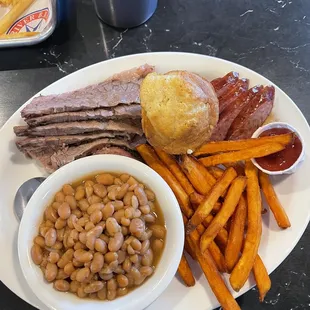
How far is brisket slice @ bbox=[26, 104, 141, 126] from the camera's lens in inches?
84.5

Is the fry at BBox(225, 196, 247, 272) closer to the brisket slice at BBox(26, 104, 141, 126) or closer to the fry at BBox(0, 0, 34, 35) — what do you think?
the brisket slice at BBox(26, 104, 141, 126)

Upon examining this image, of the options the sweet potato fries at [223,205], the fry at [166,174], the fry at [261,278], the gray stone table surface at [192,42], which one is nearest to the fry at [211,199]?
the sweet potato fries at [223,205]

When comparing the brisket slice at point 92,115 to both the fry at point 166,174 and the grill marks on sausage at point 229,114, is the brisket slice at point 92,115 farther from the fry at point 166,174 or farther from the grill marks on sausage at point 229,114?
the grill marks on sausage at point 229,114

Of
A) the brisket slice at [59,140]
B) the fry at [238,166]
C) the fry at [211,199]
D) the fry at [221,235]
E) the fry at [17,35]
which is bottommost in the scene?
the fry at [221,235]

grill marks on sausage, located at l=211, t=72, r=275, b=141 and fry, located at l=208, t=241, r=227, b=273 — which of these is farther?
grill marks on sausage, located at l=211, t=72, r=275, b=141

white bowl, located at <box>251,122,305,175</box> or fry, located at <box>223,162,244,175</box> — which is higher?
white bowl, located at <box>251,122,305,175</box>

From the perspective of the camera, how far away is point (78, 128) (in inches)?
85.3

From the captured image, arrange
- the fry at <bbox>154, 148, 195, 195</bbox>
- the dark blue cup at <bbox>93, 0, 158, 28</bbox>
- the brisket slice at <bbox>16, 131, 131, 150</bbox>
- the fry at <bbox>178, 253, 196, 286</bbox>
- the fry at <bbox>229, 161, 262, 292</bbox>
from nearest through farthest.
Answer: the fry at <bbox>229, 161, 262, 292</bbox> < the fry at <bbox>178, 253, 196, 286</bbox> < the fry at <bbox>154, 148, 195, 195</bbox> < the brisket slice at <bbox>16, 131, 131, 150</bbox> < the dark blue cup at <bbox>93, 0, 158, 28</bbox>

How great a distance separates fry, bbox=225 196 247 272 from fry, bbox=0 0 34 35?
1.75 metres

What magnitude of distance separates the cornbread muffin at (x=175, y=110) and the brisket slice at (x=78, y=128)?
0.47 feet

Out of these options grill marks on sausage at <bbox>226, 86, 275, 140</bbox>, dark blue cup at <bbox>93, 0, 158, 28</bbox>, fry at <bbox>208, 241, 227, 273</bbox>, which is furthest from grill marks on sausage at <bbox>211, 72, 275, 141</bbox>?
dark blue cup at <bbox>93, 0, 158, 28</bbox>

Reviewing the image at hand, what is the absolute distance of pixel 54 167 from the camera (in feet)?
7.27

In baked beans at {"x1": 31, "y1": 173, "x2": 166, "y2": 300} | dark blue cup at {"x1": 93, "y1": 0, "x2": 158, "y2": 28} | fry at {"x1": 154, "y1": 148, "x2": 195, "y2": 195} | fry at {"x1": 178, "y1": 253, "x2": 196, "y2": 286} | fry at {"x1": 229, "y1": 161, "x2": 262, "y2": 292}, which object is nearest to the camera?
baked beans at {"x1": 31, "y1": 173, "x2": 166, "y2": 300}

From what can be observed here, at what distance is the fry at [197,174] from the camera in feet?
6.78
